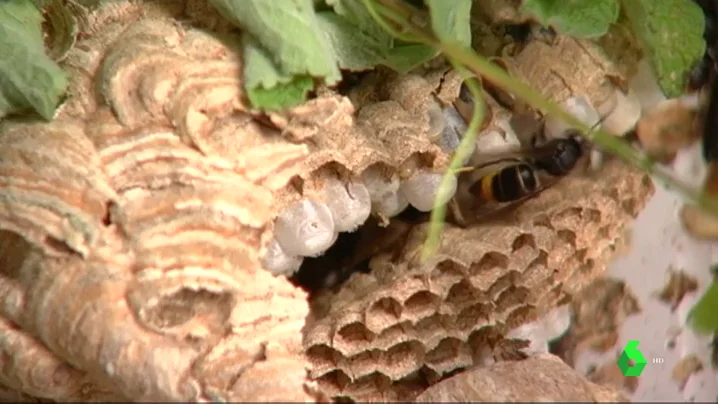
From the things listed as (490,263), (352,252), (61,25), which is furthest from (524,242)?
(61,25)

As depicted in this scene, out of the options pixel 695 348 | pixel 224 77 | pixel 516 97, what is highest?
pixel 224 77

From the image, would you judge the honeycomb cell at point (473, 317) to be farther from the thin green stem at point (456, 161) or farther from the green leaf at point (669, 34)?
the green leaf at point (669, 34)

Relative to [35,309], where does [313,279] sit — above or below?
below

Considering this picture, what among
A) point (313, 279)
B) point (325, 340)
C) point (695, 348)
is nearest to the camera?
point (325, 340)

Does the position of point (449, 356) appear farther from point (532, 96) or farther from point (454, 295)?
point (532, 96)

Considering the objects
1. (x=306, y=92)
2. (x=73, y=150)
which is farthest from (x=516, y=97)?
(x=73, y=150)

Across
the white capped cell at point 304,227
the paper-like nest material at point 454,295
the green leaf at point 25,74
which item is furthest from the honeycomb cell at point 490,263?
the green leaf at point 25,74

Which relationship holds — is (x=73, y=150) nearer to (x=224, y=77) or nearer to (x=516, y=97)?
(x=224, y=77)

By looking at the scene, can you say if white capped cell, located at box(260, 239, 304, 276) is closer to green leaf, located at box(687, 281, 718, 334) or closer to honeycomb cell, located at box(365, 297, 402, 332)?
honeycomb cell, located at box(365, 297, 402, 332)
